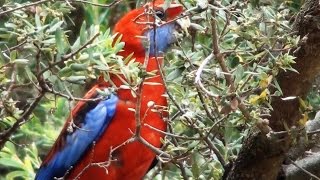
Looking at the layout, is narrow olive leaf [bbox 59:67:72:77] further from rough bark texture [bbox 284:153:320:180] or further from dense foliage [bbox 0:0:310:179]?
rough bark texture [bbox 284:153:320:180]

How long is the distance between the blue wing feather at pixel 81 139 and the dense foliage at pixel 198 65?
0.21 m

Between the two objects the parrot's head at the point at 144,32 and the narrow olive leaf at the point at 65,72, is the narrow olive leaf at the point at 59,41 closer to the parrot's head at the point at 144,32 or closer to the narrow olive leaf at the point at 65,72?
the narrow olive leaf at the point at 65,72

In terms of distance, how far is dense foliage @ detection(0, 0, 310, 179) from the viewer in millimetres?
1370

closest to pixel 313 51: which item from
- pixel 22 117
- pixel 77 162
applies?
pixel 22 117

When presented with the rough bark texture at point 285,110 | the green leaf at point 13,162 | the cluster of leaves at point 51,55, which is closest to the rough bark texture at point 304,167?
the rough bark texture at point 285,110

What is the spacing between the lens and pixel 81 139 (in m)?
1.90

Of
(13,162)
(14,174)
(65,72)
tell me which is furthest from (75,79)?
(13,162)

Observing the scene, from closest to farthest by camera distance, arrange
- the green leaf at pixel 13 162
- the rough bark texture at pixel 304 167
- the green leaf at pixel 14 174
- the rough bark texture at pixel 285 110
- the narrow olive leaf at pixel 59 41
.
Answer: the narrow olive leaf at pixel 59 41 < the rough bark texture at pixel 285 110 < the rough bark texture at pixel 304 167 < the green leaf at pixel 14 174 < the green leaf at pixel 13 162

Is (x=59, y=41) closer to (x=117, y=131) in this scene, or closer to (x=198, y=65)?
(x=198, y=65)

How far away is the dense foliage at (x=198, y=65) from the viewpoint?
1.37 metres

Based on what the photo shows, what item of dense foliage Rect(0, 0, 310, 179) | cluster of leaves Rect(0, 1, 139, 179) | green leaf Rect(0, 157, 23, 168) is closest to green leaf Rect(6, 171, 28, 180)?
green leaf Rect(0, 157, 23, 168)

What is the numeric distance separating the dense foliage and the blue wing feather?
211 mm

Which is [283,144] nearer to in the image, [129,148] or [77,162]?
[129,148]

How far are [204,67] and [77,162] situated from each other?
61 centimetres
